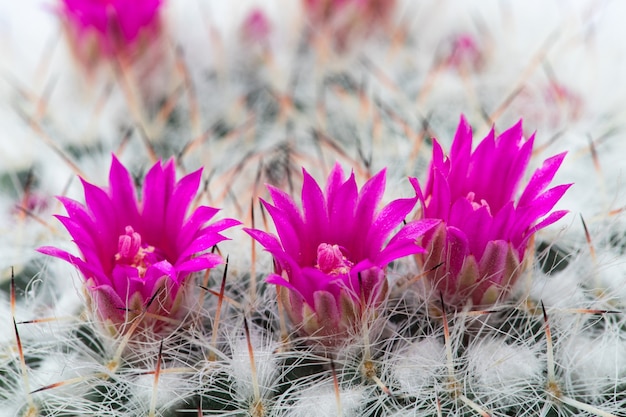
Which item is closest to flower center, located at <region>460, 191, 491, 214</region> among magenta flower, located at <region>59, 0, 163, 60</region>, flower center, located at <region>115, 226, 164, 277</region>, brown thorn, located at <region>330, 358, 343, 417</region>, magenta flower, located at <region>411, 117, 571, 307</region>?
magenta flower, located at <region>411, 117, 571, 307</region>

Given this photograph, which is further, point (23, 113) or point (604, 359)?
Answer: point (23, 113)

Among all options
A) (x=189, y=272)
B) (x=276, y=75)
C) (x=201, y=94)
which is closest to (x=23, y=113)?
(x=201, y=94)

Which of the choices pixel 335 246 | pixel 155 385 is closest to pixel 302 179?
pixel 335 246

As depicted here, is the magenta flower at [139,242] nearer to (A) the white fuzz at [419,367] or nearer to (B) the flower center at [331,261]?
(B) the flower center at [331,261]

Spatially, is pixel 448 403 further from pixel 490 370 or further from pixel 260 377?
pixel 260 377

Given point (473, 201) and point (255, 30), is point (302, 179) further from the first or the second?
point (255, 30)

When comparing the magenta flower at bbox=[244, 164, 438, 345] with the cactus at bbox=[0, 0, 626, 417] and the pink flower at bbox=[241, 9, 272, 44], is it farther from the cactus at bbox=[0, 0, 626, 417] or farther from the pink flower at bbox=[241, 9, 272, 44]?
the pink flower at bbox=[241, 9, 272, 44]

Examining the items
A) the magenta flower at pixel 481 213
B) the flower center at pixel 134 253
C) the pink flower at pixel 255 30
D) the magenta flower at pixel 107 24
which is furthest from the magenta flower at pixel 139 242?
the pink flower at pixel 255 30
